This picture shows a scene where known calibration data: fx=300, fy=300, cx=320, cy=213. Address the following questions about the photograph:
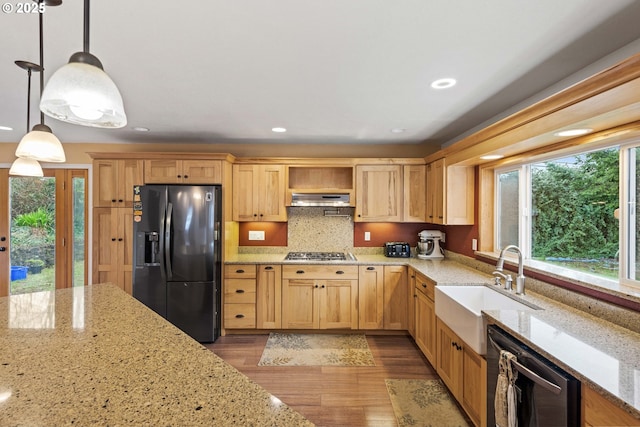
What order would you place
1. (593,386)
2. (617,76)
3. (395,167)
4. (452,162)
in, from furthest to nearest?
1. (395,167)
2. (452,162)
3. (617,76)
4. (593,386)

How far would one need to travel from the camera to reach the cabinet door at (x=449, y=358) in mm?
2207

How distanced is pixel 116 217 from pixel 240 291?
1.73 m

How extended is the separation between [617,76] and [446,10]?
2.53 ft

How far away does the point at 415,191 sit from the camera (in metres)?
3.87

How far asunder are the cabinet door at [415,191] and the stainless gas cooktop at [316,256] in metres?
0.98

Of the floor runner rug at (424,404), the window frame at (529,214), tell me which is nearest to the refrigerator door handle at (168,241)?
the floor runner rug at (424,404)

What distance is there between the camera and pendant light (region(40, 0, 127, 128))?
945mm

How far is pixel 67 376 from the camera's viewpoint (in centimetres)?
96

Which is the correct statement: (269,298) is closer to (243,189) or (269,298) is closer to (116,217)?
(243,189)

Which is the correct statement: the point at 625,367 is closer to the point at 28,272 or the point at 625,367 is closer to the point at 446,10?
the point at 446,10

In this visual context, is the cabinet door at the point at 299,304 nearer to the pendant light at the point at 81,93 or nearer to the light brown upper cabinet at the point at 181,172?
the light brown upper cabinet at the point at 181,172

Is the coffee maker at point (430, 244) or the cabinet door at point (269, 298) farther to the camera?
the coffee maker at point (430, 244)

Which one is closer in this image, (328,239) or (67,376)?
(67,376)

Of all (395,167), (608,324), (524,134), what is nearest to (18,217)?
(395,167)
